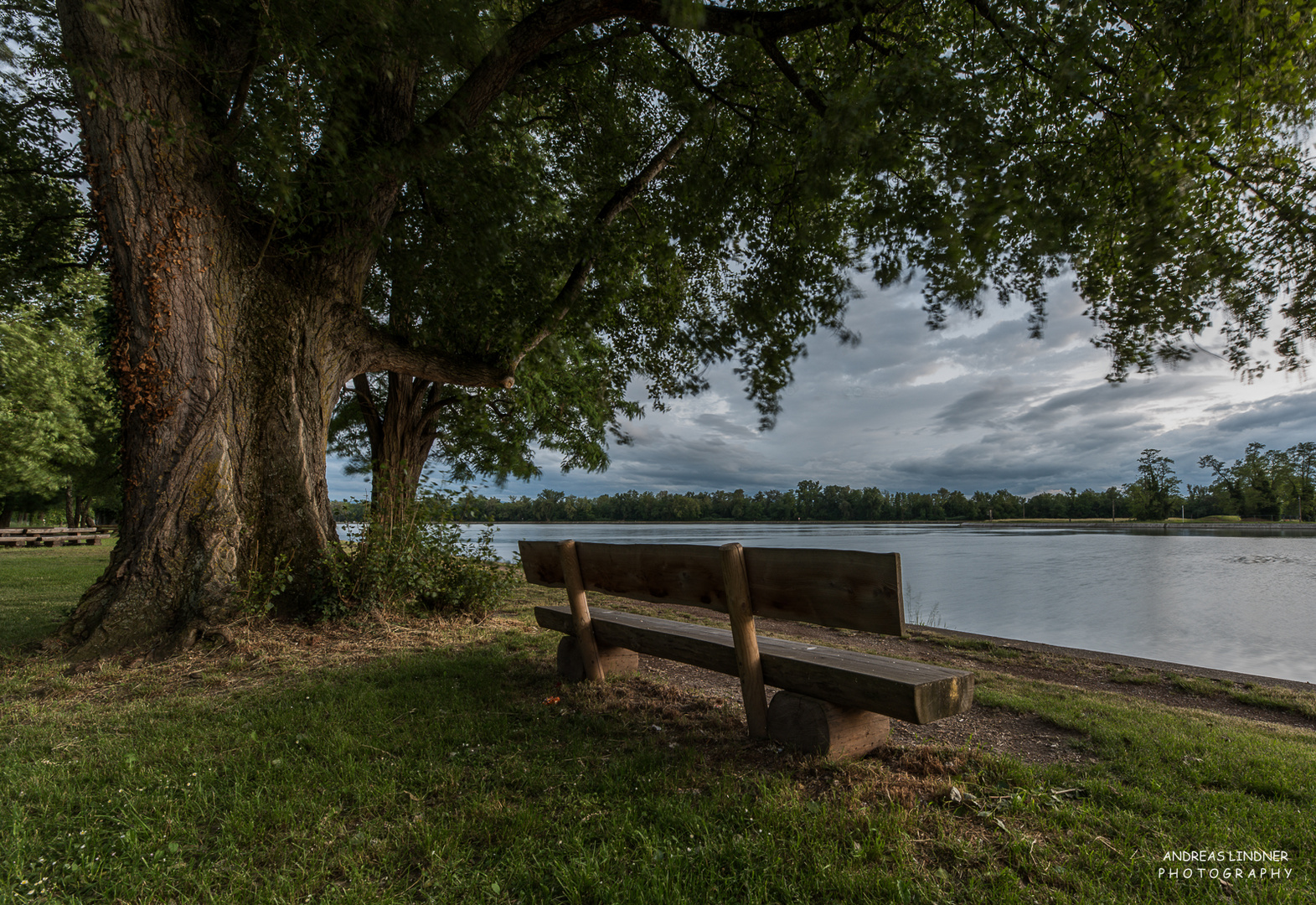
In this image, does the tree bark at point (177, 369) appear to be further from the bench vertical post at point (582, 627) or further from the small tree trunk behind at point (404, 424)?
the small tree trunk behind at point (404, 424)

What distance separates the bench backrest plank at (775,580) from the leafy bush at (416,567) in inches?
119

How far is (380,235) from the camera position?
6.35 metres

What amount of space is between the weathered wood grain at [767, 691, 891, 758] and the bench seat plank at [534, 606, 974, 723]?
9cm

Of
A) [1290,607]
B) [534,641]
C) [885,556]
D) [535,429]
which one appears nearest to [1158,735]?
[885,556]

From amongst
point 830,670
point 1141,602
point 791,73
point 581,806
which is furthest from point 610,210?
point 1141,602

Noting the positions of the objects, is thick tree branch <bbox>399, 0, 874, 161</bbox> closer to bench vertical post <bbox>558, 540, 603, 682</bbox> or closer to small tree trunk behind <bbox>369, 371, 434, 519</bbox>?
bench vertical post <bbox>558, 540, 603, 682</bbox>

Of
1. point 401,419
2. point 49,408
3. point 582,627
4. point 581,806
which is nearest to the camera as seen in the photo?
point 581,806

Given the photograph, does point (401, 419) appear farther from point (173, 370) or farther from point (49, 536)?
A: point (49, 536)

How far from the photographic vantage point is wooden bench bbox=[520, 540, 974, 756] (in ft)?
8.13

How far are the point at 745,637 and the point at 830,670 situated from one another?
453mm

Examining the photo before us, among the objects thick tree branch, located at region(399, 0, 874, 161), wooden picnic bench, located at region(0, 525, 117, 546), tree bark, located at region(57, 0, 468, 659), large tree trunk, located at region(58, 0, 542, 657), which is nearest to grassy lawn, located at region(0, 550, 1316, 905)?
tree bark, located at region(57, 0, 468, 659)

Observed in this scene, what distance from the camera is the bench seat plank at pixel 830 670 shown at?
2461 mm

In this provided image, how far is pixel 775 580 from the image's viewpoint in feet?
9.43

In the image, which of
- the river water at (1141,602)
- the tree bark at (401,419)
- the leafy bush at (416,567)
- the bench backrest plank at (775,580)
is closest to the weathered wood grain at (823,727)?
the bench backrest plank at (775,580)
